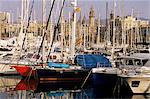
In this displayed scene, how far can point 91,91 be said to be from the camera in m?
37.0

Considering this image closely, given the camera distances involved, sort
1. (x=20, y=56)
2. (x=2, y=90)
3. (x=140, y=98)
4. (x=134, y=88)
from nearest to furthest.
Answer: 1. (x=140, y=98)
2. (x=134, y=88)
3. (x=2, y=90)
4. (x=20, y=56)

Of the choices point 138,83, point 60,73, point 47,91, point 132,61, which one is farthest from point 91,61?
point 138,83

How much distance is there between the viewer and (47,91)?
36.5 meters

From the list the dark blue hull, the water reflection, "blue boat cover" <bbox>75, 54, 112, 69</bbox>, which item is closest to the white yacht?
the water reflection

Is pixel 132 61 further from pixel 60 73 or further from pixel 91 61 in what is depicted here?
pixel 60 73

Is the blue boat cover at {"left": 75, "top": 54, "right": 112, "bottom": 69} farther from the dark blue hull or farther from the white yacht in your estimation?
the white yacht

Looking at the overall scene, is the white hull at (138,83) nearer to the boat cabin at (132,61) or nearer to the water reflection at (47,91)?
the water reflection at (47,91)

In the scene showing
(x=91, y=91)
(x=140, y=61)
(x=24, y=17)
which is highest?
(x=24, y=17)

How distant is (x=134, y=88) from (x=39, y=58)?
40.5ft

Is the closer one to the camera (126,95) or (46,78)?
(126,95)

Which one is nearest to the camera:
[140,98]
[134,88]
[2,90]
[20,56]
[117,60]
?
[140,98]

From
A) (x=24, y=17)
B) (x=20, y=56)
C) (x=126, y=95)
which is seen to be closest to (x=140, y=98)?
(x=126, y=95)

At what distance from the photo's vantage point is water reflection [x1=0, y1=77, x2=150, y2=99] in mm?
33059

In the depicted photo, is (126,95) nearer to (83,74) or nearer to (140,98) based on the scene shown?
(140,98)
